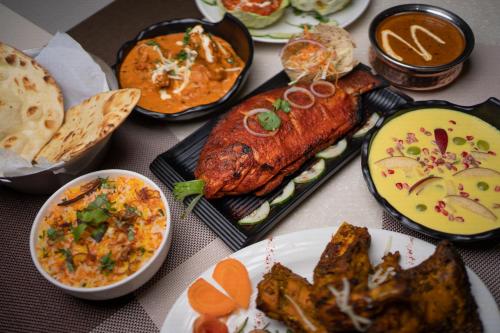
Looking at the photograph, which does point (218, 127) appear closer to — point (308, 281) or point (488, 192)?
point (308, 281)

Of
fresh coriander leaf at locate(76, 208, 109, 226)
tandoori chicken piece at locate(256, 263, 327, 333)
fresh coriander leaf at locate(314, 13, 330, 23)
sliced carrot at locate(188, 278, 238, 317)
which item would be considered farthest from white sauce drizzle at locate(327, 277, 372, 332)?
fresh coriander leaf at locate(314, 13, 330, 23)

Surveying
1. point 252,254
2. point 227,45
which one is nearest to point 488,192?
point 252,254

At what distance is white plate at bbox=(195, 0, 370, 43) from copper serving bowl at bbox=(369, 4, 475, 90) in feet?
1.45

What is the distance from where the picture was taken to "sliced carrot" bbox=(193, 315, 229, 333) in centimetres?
238

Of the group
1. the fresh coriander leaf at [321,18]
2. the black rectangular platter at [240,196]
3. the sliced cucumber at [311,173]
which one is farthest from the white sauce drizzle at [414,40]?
the sliced cucumber at [311,173]

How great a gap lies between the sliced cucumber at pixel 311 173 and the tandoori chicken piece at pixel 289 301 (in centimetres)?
92

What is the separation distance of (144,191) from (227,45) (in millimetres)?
1831

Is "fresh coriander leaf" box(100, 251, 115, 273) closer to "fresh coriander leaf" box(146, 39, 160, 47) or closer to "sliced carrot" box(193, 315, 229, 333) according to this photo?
"sliced carrot" box(193, 315, 229, 333)

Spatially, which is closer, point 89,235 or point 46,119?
point 89,235

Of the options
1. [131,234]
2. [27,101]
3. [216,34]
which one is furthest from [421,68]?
[27,101]

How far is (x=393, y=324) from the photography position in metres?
1.95

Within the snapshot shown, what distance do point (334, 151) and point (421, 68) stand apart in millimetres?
935

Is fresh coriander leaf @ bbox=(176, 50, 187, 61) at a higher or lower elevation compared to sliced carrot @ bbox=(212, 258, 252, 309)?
higher

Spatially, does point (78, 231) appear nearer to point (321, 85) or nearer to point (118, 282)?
point (118, 282)
